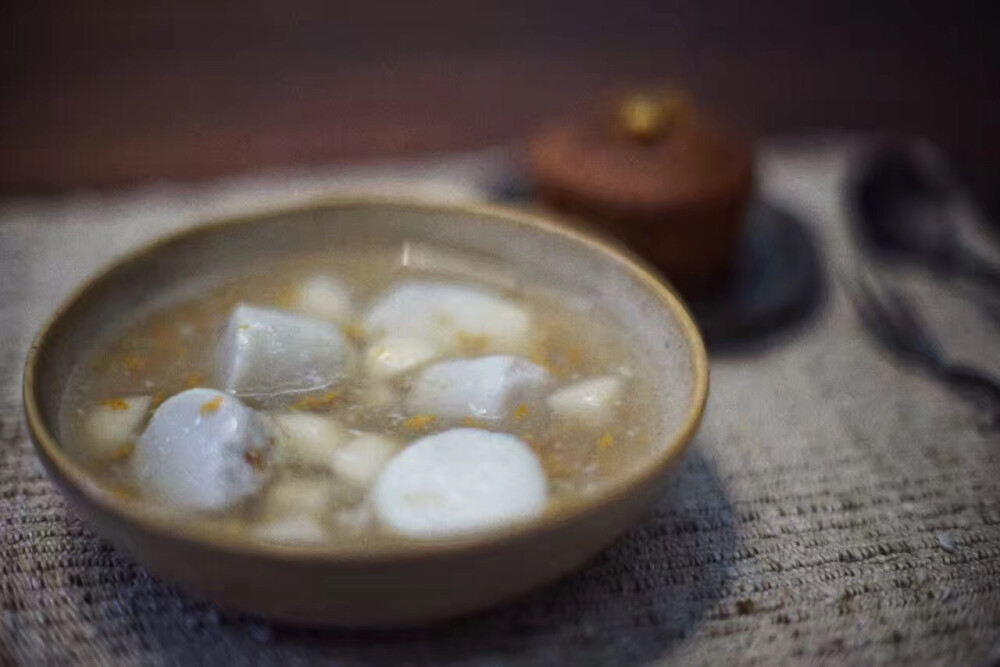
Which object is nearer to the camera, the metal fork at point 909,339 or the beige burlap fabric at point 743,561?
the beige burlap fabric at point 743,561

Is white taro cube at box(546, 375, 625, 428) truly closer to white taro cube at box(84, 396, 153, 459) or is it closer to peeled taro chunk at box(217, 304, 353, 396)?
peeled taro chunk at box(217, 304, 353, 396)

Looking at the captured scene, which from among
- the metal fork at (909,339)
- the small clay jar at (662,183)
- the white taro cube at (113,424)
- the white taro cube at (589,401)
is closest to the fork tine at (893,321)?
the metal fork at (909,339)

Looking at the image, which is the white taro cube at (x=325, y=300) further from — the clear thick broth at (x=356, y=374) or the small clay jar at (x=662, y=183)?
the small clay jar at (x=662, y=183)

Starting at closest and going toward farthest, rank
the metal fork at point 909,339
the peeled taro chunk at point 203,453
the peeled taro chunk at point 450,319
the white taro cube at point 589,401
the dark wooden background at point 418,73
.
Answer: the peeled taro chunk at point 203,453
the white taro cube at point 589,401
the peeled taro chunk at point 450,319
the metal fork at point 909,339
the dark wooden background at point 418,73

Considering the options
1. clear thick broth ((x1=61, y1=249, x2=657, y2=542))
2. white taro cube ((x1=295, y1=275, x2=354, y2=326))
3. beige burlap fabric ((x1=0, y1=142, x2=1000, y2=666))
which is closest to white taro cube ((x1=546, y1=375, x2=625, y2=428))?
clear thick broth ((x1=61, y1=249, x2=657, y2=542))

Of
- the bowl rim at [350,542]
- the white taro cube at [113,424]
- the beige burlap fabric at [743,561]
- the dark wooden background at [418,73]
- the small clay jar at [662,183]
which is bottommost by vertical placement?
the dark wooden background at [418,73]

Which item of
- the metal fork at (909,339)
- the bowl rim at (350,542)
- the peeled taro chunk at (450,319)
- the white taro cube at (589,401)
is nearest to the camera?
the bowl rim at (350,542)
